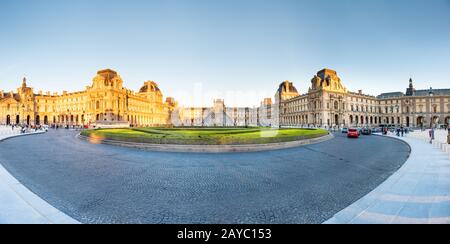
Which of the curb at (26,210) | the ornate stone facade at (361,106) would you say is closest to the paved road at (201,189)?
the curb at (26,210)

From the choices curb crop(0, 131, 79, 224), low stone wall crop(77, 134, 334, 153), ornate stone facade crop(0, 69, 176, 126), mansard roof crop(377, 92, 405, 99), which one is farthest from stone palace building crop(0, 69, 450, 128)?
curb crop(0, 131, 79, 224)

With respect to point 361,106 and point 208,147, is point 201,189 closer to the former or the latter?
point 208,147

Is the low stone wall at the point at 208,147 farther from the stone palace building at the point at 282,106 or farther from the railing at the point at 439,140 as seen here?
the stone palace building at the point at 282,106

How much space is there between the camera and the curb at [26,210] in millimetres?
4062

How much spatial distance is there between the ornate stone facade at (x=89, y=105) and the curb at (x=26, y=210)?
223 feet

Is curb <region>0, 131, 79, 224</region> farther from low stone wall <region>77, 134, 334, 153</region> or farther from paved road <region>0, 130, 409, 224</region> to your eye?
low stone wall <region>77, 134, 334, 153</region>

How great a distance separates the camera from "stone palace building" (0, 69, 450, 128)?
6631cm

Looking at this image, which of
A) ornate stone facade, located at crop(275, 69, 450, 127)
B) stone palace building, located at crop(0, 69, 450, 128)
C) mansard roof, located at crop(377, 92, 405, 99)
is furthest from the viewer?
mansard roof, located at crop(377, 92, 405, 99)

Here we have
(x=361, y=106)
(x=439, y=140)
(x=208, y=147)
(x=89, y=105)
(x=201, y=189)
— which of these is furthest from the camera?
(x=361, y=106)

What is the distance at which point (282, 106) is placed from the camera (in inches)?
3676

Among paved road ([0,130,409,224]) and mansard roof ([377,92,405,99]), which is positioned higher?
mansard roof ([377,92,405,99])

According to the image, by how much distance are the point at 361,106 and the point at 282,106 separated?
1216 inches

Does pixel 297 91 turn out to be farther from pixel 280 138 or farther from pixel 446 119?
pixel 280 138

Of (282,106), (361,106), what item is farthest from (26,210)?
(282,106)
